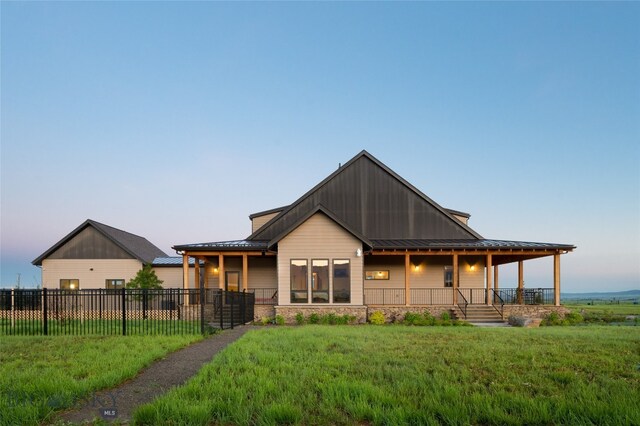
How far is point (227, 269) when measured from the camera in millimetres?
25172

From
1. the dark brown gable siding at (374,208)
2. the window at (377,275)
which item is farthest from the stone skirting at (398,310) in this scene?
the dark brown gable siding at (374,208)

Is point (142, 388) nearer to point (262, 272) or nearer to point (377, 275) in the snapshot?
point (262, 272)

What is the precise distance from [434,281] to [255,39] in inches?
654

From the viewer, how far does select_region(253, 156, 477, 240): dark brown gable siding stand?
24.8m

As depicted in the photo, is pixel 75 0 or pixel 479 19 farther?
pixel 479 19

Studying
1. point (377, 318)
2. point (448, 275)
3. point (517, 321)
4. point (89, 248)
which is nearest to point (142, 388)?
point (377, 318)

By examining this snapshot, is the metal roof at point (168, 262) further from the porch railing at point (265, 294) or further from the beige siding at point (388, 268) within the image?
the beige siding at point (388, 268)

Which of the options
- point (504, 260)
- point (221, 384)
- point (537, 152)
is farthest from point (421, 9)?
point (221, 384)

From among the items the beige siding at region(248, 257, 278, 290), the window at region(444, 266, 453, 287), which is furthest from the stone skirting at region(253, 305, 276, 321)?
the window at region(444, 266, 453, 287)

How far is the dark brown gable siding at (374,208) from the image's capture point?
24.8m

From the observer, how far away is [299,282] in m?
20.0

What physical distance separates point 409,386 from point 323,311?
13.1m

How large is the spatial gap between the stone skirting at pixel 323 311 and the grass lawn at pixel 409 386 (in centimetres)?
846

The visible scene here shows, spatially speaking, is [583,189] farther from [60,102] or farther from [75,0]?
[60,102]
